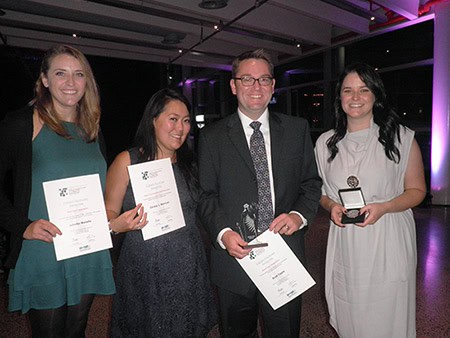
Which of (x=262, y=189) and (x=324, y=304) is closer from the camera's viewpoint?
(x=262, y=189)

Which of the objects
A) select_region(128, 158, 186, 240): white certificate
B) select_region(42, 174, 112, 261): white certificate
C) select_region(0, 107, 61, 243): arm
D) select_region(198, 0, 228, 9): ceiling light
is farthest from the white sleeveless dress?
select_region(198, 0, 228, 9): ceiling light

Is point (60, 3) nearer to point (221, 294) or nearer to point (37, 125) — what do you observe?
point (37, 125)

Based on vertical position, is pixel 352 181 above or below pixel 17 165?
below

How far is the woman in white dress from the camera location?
185 centimetres

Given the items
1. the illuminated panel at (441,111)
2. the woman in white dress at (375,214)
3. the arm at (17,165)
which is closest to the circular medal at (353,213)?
the woman in white dress at (375,214)

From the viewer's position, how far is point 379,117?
1979mm

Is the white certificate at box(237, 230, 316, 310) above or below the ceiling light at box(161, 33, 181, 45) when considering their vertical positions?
below

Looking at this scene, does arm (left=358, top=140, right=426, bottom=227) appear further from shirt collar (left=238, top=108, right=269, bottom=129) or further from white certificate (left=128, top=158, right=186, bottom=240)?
white certificate (left=128, top=158, right=186, bottom=240)

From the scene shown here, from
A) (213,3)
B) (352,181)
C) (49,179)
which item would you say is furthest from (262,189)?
(213,3)

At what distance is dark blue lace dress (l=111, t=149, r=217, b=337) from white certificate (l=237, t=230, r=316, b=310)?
35 centimetres

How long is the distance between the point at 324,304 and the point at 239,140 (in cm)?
210

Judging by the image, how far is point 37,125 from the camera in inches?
63.6

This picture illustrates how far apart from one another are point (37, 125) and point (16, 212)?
39 centimetres

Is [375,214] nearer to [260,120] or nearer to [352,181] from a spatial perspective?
[352,181]
